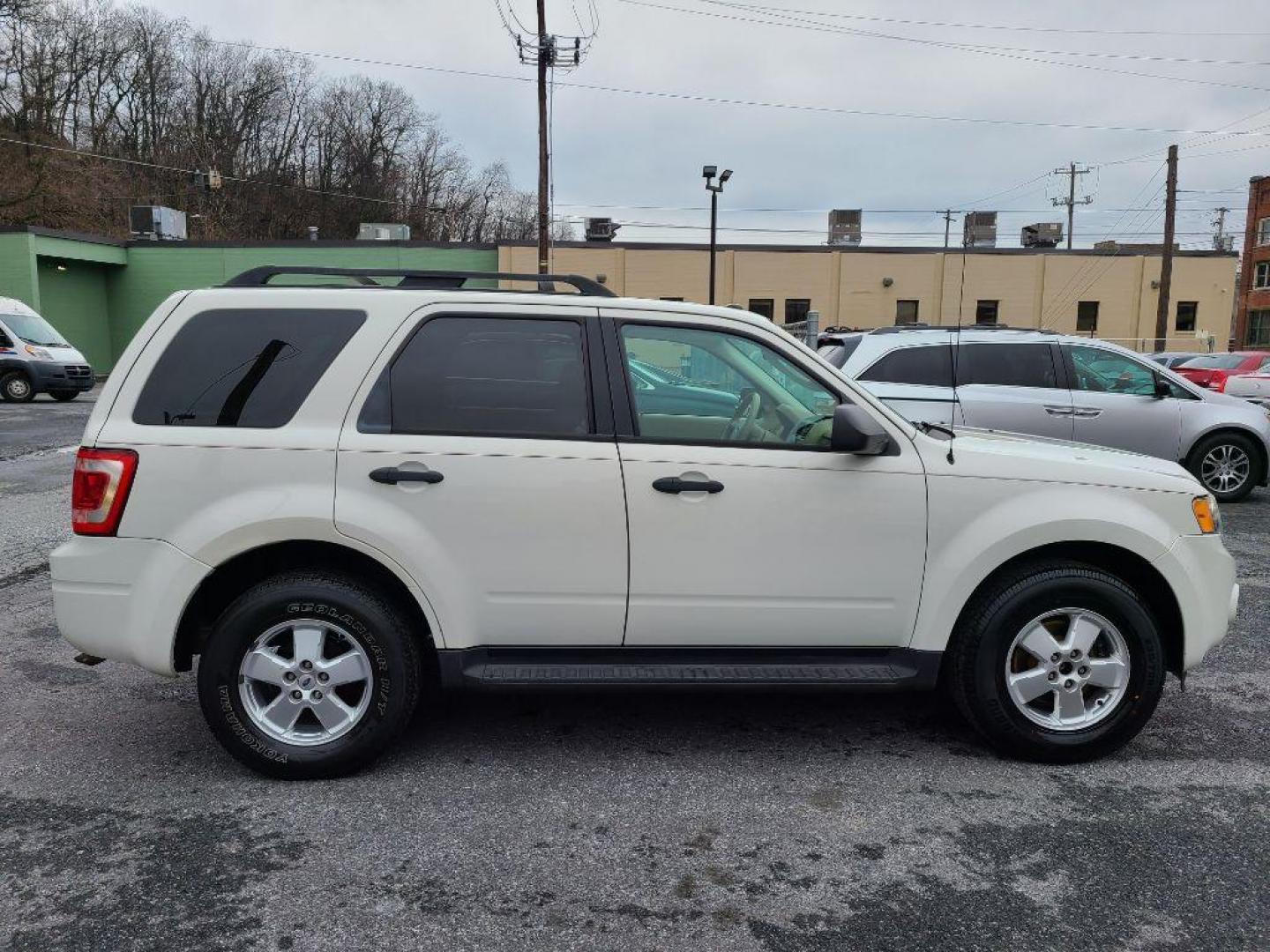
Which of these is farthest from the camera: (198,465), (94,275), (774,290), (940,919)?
(774,290)

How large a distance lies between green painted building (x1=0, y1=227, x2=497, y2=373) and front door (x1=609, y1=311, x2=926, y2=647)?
31.7m

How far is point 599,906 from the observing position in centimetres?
271

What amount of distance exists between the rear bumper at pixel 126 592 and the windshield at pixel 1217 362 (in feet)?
70.7

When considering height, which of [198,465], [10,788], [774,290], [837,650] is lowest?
[10,788]

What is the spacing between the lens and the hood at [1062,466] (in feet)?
11.8

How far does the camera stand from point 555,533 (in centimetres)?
345

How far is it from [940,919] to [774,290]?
36096 millimetres

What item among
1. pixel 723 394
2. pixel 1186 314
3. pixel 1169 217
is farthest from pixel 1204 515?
pixel 1186 314

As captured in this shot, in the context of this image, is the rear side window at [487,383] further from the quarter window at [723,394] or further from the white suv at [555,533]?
the quarter window at [723,394]

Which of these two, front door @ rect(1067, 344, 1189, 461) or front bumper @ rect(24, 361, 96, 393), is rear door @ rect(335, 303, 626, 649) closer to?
front door @ rect(1067, 344, 1189, 461)

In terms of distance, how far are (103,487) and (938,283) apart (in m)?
38.2

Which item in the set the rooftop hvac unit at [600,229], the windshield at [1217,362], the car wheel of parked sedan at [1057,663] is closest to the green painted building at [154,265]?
the rooftop hvac unit at [600,229]

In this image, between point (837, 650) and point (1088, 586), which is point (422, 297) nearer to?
point (837, 650)

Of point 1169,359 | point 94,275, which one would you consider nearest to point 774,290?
point 1169,359
